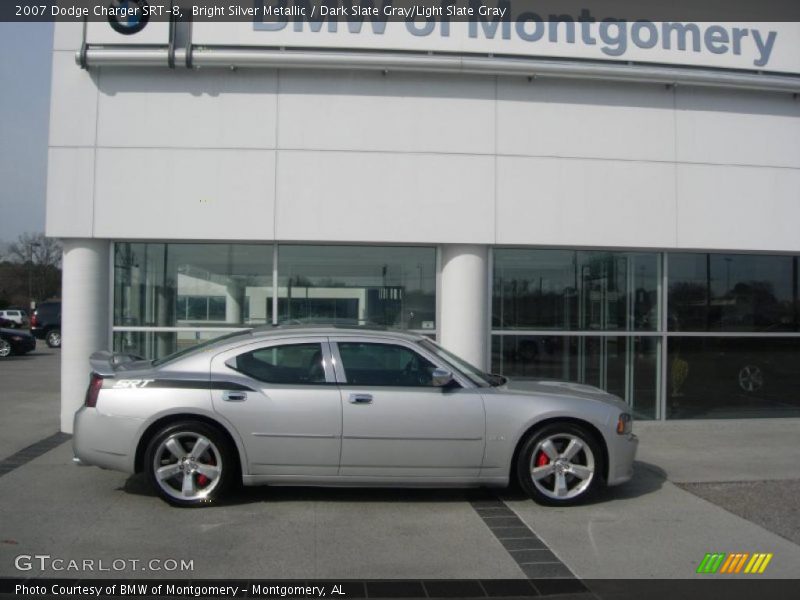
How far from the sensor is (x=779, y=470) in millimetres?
8273

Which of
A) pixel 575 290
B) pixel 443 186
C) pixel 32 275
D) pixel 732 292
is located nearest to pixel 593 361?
pixel 575 290

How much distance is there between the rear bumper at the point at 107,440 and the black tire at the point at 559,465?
323cm

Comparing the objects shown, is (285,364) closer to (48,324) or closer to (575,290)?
(575,290)

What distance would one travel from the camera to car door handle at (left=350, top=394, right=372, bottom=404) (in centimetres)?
653

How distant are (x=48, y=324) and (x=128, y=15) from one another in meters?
25.5

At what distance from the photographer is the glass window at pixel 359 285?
10.4 metres

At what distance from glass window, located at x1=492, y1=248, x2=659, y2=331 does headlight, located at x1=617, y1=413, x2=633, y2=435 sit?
3.83 m

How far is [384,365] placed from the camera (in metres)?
6.83

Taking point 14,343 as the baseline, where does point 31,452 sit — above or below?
below

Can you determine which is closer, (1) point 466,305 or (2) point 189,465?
(2) point 189,465

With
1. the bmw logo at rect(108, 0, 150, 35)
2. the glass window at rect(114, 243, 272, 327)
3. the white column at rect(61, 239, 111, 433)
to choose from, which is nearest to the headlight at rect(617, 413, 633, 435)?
the glass window at rect(114, 243, 272, 327)

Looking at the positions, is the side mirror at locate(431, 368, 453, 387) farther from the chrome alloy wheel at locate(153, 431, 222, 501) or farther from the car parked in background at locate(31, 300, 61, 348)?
the car parked in background at locate(31, 300, 61, 348)

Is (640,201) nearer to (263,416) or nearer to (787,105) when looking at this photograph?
(787,105)

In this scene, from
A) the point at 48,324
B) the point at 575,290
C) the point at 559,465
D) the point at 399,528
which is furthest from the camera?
the point at 48,324
